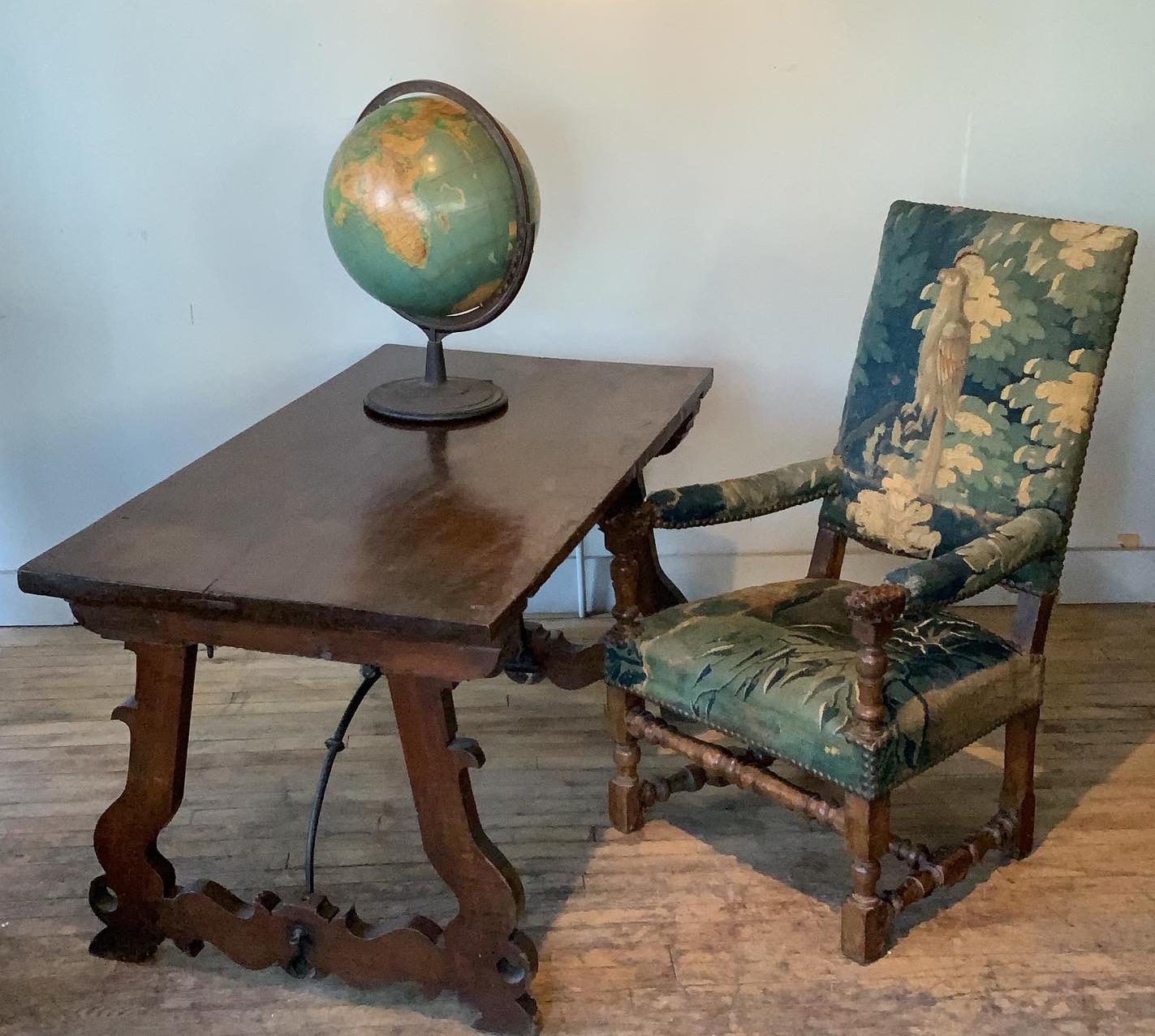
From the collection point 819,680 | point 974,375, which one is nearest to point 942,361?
point 974,375

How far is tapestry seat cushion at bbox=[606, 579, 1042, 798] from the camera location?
1.71 m

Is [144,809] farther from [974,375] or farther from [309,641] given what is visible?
[974,375]

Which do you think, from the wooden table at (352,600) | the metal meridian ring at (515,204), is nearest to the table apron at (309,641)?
the wooden table at (352,600)

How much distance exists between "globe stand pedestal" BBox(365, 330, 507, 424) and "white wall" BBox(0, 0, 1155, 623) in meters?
0.60

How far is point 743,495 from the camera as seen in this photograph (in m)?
2.07

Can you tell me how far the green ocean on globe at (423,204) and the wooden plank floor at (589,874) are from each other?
970 mm

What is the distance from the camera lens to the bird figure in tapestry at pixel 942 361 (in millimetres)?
1951

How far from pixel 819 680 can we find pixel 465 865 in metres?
0.58

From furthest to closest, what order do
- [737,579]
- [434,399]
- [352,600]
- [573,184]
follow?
1. [737,579]
2. [573,184]
3. [434,399]
4. [352,600]

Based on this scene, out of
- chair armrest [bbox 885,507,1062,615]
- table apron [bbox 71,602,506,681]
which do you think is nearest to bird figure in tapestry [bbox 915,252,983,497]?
chair armrest [bbox 885,507,1062,615]

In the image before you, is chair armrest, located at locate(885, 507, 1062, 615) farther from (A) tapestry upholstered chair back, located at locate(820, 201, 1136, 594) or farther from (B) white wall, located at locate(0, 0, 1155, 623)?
(B) white wall, located at locate(0, 0, 1155, 623)

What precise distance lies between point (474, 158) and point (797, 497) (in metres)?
0.81

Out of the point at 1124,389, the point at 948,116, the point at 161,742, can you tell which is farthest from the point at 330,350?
the point at 1124,389

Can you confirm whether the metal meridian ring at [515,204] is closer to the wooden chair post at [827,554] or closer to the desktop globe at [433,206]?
the desktop globe at [433,206]
